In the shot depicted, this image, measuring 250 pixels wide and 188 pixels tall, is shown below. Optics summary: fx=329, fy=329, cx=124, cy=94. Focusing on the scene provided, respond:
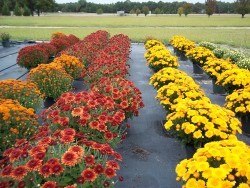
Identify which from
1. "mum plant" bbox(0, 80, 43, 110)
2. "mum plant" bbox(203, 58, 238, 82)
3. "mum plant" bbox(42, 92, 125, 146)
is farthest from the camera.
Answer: "mum plant" bbox(203, 58, 238, 82)

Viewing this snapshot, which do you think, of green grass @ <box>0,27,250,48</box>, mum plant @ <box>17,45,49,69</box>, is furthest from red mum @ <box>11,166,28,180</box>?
green grass @ <box>0,27,250,48</box>

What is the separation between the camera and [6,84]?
21.9ft

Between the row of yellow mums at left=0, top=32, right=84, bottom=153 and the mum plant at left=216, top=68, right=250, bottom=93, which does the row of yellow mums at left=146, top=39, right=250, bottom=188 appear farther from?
the row of yellow mums at left=0, top=32, right=84, bottom=153

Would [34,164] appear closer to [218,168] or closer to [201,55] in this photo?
[218,168]

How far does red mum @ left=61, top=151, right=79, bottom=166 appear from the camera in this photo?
2.89 meters

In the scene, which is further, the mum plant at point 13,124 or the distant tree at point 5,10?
the distant tree at point 5,10

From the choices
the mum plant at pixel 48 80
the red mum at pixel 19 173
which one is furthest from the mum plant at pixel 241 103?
the red mum at pixel 19 173

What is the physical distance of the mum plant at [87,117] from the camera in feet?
13.7

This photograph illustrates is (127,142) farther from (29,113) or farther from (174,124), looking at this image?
(29,113)

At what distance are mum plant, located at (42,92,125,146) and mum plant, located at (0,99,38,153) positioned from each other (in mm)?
436

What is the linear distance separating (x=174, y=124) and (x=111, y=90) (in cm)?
133

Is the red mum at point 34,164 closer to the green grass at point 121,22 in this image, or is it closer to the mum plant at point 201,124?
the mum plant at point 201,124

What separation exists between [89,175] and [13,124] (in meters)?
2.61

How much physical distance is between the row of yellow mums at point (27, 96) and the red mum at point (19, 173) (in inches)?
79.8
